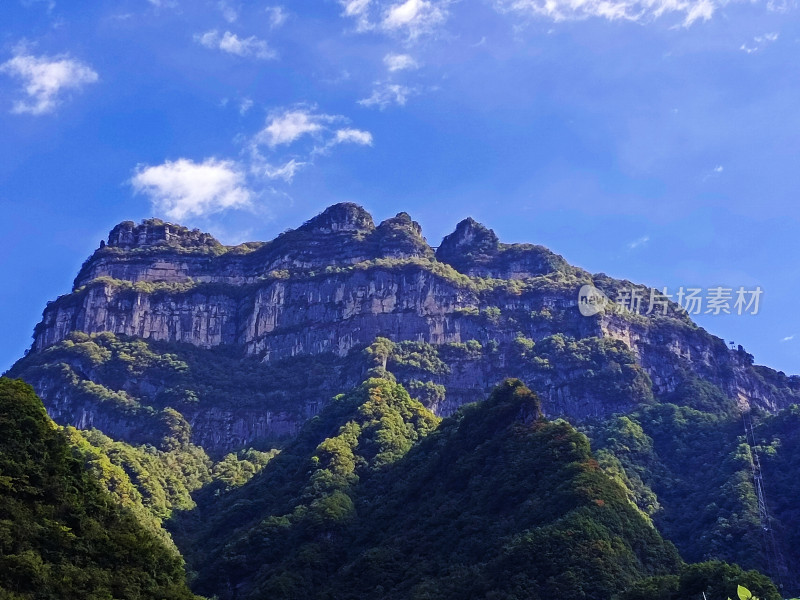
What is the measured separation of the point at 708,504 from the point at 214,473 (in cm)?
4366

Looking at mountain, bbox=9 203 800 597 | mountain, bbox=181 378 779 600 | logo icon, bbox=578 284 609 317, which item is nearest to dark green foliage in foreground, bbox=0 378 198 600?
mountain, bbox=181 378 779 600

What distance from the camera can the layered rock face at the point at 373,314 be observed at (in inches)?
4865

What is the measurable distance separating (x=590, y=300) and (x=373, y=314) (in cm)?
2650

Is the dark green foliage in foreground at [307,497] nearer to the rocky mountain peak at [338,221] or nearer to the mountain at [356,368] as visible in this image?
the mountain at [356,368]

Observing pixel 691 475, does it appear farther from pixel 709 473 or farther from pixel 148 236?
pixel 148 236

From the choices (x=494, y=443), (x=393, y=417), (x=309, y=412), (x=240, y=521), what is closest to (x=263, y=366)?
(x=309, y=412)

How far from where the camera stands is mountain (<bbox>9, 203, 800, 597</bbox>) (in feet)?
284

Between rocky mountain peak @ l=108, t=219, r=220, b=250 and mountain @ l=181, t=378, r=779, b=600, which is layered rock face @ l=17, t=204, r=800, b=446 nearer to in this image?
rocky mountain peak @ l=108, t=219, r=220, b=250

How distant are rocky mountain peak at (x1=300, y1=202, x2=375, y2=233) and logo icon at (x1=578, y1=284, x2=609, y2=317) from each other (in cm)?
2926

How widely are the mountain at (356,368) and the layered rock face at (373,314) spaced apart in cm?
24

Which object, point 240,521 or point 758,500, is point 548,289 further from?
point 240,521

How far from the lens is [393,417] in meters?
92.9

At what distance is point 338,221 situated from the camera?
142 meters

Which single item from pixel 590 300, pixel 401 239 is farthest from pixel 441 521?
pixel 401 239
